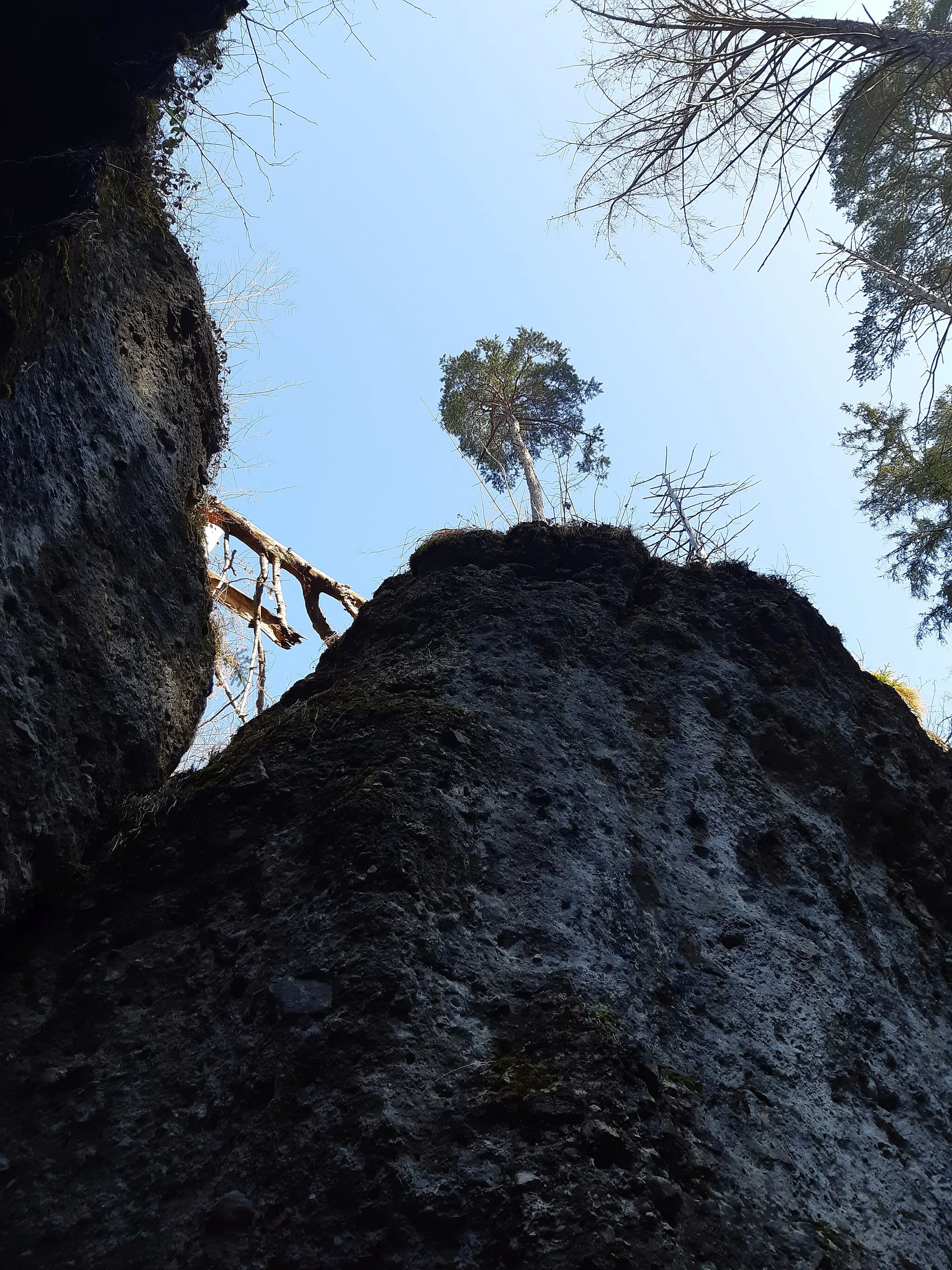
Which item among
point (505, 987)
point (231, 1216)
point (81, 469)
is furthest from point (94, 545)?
point (231, 1216)

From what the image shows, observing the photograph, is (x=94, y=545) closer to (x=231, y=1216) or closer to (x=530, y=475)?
(x=231, y=1216)

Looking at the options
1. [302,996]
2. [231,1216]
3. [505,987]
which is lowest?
[231,1216]

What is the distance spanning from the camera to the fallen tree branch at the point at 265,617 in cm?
838

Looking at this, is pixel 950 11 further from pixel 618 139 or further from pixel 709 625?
pixel 709 625

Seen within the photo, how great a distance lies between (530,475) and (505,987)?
912 cm

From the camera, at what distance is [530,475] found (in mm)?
11547

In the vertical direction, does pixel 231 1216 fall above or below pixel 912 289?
below

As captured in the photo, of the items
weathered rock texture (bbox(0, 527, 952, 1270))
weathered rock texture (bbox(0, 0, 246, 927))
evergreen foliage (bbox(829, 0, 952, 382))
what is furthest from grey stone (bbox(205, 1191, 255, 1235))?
evergreen foliage (bbox(829, 0, 952, 382))

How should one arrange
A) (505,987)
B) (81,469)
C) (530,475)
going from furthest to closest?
(530,475), (81,469), (505,987)

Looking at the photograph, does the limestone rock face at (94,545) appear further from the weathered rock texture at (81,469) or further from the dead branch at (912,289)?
the dead branch at (912,289)

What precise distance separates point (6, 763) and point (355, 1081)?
155 centimetres

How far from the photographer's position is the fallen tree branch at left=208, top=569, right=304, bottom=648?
8.38 metres

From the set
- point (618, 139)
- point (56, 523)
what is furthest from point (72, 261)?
point (618, 139)

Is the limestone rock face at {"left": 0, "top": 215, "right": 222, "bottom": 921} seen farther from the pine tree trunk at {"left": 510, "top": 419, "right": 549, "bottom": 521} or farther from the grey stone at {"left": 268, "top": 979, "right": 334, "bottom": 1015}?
the pine tree trunk at {"left": 510, "top": 419, "right": 549, "bottom": 521}
